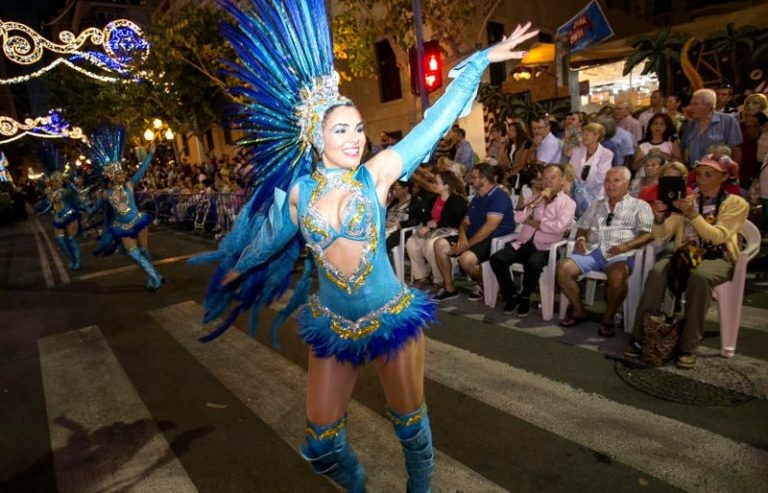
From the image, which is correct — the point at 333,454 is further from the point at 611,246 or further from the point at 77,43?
the point at 77,43

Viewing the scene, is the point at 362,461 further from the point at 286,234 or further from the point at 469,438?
the point at 286,234

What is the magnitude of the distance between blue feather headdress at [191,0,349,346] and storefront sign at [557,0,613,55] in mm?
9574

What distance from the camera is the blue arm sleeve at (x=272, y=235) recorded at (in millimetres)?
2258

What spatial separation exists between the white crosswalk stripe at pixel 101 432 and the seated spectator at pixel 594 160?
5.57 m

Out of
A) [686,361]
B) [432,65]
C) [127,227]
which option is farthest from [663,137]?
[127,227]

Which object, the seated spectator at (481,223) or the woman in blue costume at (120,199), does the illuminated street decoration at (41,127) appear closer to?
the woman in blue costume at (120,199)

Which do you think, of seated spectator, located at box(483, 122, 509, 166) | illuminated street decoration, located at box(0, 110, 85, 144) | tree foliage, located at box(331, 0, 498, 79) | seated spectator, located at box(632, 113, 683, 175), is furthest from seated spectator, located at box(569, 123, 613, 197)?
illuminated street decoration, located at box(0, 110, 85, 144)

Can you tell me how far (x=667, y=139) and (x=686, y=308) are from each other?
3470 millimetres

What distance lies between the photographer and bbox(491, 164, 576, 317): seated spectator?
5180 millimetres

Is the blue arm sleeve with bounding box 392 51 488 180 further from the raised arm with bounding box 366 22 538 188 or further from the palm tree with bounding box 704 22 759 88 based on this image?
the palm tree with bounding box 704 22 759 88

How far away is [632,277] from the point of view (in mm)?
4543

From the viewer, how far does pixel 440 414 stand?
344cm

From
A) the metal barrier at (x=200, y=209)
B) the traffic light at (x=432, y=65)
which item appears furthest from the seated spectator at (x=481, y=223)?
the metal barrier at (x=200, y=209)

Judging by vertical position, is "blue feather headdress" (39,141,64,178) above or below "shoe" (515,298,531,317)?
above
